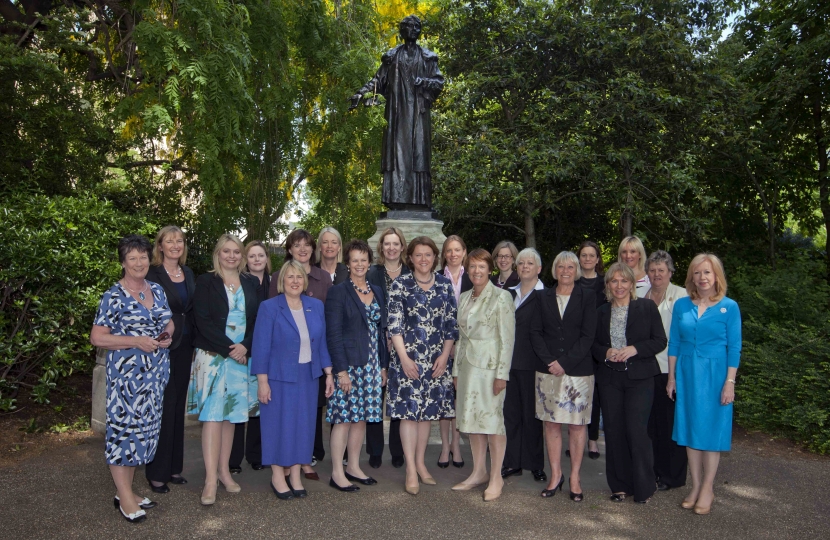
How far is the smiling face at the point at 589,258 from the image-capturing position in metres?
5.84

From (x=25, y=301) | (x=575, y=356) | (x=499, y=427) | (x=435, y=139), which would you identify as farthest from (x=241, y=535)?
(x=435, y=139)

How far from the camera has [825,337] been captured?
24.8ft

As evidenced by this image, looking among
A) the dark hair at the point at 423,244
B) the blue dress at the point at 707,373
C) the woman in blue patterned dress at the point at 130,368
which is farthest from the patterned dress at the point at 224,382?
the blue dress at the point at 707,373

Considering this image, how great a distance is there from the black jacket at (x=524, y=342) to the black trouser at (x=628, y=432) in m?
0.49

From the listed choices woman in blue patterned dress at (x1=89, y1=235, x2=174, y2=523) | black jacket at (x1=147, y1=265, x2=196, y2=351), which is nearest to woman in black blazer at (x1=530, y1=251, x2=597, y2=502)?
black jacket at (x1=147, y1=265, x2=196, y2=351)

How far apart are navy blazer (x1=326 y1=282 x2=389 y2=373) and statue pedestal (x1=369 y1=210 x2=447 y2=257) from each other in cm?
196

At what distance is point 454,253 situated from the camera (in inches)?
214

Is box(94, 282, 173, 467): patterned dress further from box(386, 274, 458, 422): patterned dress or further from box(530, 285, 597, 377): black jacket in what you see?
box(530, 285, 597, 377): black jacket

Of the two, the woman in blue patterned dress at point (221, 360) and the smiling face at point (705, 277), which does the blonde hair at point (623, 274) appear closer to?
the smiling face at point (705, 277)

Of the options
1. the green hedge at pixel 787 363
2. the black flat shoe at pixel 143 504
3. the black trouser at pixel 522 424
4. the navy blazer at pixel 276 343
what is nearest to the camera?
the black flat shoe at pixel 143 504

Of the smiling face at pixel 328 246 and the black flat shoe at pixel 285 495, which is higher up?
the smiling face at pixel 328 246

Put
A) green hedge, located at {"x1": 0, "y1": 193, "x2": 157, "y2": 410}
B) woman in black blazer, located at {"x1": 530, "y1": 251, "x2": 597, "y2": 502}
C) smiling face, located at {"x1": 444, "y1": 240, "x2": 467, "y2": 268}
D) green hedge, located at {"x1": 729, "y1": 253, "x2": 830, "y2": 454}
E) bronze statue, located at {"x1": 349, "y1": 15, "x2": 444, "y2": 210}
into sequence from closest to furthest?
1. woman in black blazer, located at {"x1": 530, "y1": 251, "x2": 597, "y2": 502}
2. smiling face, located at {"x1": 444, "y1": 240, "x2": 467, "y2": 268}
3. green hedge, located at {"x1": 0, "y1": 193, "x2": 157, "y2": 410}
4. green hedge, located at {"x1": 729, "y1": 253, "x2": 830, "y2": 454}
5. bronze statue, located at {"x1": 349, "y1": 15, "x2": 444, "y2": 210}

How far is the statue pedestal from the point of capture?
6859 millimetres

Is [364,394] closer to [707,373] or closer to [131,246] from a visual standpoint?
[131,246]
